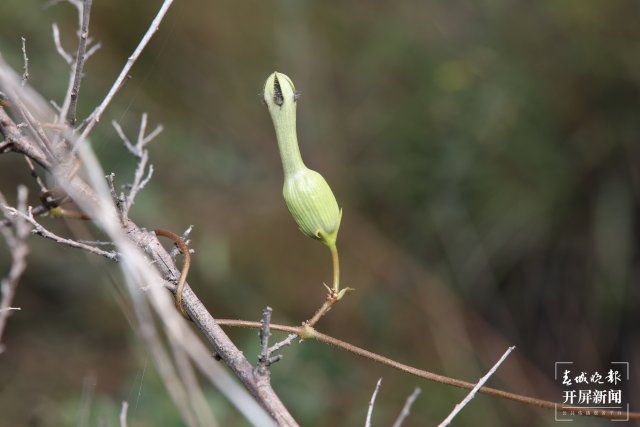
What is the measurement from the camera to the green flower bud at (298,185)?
0.67 m

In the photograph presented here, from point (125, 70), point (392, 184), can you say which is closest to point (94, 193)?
point (125, 70)

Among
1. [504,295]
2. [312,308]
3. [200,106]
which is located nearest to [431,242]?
[504,295]

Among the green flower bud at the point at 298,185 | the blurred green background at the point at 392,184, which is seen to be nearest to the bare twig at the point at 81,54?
the green flower bud at the point at 298,185

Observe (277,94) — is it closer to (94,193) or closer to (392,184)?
(94,193)

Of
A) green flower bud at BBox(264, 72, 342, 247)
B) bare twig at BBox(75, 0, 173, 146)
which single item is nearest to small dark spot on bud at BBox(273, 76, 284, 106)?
green flower bud at BBox(264, 72, 342, 247)

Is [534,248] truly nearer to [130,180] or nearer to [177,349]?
[130,180]

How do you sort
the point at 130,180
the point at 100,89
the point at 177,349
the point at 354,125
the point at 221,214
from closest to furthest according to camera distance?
the point at 177,349, the point at 130,180, the point at 100,89, the point at 221,214, the point at 354,125

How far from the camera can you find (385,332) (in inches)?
69.3

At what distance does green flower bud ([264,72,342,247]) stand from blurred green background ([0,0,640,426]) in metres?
0.90

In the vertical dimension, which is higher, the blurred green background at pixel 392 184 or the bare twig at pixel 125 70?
the blurred green background at pixel 392 184

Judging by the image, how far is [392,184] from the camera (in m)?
1.86

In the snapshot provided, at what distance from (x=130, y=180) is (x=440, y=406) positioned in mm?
913

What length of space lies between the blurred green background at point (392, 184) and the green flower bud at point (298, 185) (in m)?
0.90

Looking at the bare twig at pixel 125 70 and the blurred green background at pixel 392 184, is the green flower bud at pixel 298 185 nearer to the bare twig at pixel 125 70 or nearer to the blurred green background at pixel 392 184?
the bare twig at pixel 125 70
